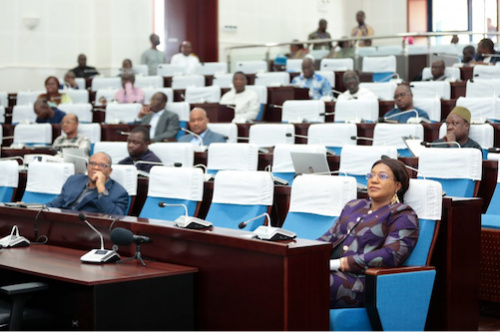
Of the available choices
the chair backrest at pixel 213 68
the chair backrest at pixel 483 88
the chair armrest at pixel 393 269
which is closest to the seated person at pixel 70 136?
the chair backrest at pixel 483 88

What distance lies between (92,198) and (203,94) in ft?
13.6

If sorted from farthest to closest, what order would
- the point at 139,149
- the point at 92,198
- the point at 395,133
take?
1. the point at 395,133
2. the point at 139,149
3. the point at 92,198

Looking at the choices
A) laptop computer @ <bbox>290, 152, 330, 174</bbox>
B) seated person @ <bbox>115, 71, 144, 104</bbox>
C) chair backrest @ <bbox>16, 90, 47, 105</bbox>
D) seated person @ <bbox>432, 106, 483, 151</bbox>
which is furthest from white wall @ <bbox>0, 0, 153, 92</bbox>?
seated person @ <bbox>432, 106, 483, 151</bbox>

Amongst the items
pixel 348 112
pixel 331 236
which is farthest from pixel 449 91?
pixel 331 236

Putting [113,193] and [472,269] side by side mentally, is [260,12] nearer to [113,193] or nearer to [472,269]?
[113,193]

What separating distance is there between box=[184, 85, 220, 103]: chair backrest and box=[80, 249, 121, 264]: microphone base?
5366 millimetres

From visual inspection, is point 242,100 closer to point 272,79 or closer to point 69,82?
point 272,79

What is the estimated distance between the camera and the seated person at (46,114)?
797 cm

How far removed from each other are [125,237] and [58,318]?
54cm

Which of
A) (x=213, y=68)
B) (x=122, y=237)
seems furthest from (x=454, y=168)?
(x=213, y=68)

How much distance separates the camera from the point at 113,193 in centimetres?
441

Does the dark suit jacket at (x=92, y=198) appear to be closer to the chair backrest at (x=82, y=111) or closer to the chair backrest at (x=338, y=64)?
the chair backrest at (x=82, y=111)

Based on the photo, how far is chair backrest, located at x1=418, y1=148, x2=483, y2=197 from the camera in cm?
412

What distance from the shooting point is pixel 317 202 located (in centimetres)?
353
